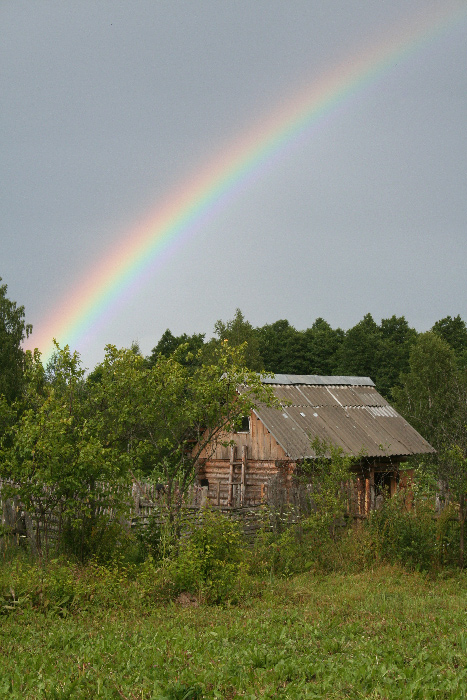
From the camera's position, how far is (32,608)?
8.84m

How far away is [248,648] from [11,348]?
118 ft

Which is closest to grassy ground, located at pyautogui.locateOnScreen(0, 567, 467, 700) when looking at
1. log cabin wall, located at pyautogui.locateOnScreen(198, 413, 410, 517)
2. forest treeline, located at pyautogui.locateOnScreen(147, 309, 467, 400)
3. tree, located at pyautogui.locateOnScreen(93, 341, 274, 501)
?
tree, located at pyautogui.locateOnScreen(93, 341, 274, 501)

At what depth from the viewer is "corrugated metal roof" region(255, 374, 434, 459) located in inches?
851

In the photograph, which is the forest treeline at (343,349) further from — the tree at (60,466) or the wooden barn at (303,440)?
the tree at (60,466)

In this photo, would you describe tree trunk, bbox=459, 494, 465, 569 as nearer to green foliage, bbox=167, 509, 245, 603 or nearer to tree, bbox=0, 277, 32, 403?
green foliage, bbox=167, 509, 245, 603

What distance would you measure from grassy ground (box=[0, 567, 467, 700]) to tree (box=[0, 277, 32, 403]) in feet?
99.4

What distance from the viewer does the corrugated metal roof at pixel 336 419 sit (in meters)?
21.6

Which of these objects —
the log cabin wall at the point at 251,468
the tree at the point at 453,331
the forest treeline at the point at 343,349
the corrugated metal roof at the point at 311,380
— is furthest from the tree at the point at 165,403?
the tree at the point at 453,331

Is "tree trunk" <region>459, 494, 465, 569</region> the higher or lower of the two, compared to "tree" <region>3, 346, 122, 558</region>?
lower

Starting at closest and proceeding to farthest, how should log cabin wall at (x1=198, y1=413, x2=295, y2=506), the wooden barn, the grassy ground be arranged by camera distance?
the grassy ground → the wooden barn → log cabin wall at (x1=198, y1=413, x2=295, y2=506)

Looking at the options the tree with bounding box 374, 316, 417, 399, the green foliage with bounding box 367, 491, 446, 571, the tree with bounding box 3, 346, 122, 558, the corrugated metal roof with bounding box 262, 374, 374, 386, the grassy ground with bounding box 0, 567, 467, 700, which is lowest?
the grassy ground with bounding box 0, 567, 467, 700

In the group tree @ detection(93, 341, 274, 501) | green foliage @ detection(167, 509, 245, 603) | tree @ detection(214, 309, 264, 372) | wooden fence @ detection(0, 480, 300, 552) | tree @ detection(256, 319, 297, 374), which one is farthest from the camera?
tree @ detection(256, 319, 297, 374)

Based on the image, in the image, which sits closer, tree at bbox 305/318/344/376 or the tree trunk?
the tree trunk

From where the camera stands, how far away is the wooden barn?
21.4m
